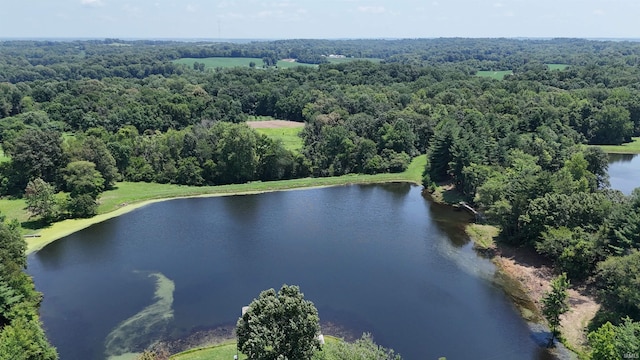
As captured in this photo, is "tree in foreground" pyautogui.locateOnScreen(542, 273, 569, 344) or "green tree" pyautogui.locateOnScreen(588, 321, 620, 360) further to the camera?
"tree in foreground" pyautogui.locateOnScreen(542, 273, 569, 344)

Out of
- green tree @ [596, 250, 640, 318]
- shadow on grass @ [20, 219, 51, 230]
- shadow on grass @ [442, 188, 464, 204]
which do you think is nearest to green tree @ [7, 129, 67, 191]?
shadow on grass @ [20, 219, 51, 230]

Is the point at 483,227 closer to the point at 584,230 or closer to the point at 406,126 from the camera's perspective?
the point at 584,230

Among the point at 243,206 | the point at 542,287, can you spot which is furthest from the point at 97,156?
the point at 542,287

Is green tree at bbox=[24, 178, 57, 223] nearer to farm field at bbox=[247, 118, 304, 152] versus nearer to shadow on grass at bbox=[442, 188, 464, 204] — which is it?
farm field at bbox=[247, 118, 304, 152]

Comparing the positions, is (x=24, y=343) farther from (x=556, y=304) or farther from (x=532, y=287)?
(x=532, y=287)

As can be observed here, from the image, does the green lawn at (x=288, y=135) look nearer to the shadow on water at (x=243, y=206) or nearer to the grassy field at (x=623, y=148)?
the shadow on water at (x=243, y=206)

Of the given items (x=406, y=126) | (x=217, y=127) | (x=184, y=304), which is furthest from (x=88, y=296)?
(x=406, y=126)

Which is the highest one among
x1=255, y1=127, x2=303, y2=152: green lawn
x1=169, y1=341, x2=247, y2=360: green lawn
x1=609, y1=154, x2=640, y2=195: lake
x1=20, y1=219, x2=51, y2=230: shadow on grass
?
x1=255, y1=127, x2=303, y2=152: green lawn
